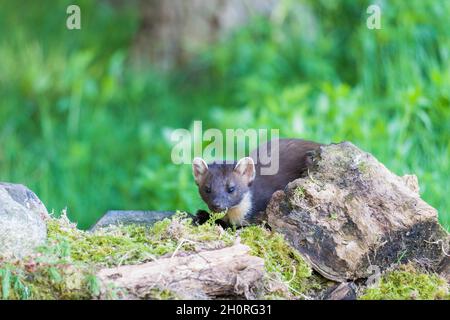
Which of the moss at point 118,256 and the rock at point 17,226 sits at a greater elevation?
the rock at point 17,226

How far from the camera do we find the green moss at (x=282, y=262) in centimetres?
508

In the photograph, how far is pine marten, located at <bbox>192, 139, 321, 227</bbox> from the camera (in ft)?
22.7

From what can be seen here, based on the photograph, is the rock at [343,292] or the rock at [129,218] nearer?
the rock at [343,292]

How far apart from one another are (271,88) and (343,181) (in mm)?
5532

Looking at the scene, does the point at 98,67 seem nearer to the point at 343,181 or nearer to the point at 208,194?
the point at 208,194

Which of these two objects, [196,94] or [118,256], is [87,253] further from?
[196,94]

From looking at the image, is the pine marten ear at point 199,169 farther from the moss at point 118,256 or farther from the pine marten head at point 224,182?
the moss at point 118,256

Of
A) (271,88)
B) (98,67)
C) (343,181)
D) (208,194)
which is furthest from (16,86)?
(343,181)


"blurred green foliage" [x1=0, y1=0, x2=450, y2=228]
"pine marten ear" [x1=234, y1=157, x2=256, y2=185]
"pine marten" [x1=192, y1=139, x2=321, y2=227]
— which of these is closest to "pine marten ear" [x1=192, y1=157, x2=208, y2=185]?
"pine marten" [x1=192, y1=139, x2=321, y2=227]

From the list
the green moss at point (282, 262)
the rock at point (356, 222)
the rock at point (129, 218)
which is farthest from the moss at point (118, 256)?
the rock at point (129, 218)

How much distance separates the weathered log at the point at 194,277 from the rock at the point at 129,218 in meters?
1.15

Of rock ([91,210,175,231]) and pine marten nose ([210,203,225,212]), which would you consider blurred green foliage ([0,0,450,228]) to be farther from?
rock ([91,210,175,231])

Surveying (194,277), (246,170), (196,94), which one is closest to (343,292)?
(194,277)
